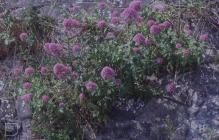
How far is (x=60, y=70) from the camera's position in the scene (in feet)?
13.3

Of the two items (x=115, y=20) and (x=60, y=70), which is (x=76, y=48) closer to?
(x=60, y=70)

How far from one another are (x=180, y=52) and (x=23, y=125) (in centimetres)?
145

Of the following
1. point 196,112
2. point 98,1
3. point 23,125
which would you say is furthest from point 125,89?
point 98,1

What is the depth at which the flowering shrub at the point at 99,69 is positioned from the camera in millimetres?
4133

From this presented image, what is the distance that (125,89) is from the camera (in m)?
4.18

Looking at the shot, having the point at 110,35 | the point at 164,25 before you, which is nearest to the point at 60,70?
the point at 110,35

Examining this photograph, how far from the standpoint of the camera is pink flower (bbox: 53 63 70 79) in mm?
4039

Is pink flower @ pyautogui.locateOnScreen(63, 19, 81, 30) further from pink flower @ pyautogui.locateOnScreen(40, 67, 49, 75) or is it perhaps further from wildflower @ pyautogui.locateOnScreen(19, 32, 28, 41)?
wildflower @ pyautogui.locateOnScreen(19, 32, 28, 41)

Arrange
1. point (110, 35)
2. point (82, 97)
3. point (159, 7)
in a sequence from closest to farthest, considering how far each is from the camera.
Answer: point (82, 97) → point (110, 35) → point (159, 7)

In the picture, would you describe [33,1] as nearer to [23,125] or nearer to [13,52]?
[13,52]

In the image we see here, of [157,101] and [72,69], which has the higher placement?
[72,69]

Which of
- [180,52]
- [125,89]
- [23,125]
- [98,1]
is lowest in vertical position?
[23,125]

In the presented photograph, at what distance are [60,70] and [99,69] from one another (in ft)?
1.17

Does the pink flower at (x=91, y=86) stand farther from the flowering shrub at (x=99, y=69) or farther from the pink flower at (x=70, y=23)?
the pink flower at (x=70, y=23)
